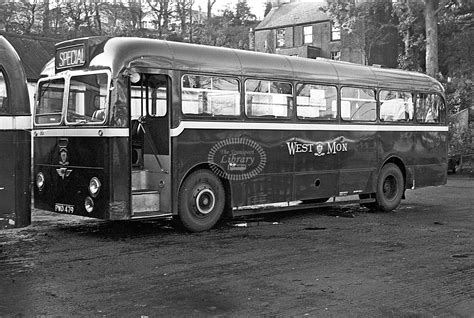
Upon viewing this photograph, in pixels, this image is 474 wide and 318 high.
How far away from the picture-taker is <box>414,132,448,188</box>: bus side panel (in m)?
14.8

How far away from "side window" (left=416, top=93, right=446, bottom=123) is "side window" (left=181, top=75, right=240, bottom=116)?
5.66 metres

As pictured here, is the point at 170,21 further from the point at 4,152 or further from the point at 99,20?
the point at 4,152

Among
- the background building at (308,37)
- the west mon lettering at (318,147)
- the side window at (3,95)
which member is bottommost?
the west mon lettering at (318,147)

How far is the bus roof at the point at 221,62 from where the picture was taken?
31.6 feet

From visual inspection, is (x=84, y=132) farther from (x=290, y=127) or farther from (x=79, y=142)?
(x=290, y=127)

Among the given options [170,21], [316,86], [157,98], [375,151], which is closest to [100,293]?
[157,98]

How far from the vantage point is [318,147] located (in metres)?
12.5

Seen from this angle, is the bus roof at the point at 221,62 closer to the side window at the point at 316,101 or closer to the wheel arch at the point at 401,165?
the side window at the point at 316,101

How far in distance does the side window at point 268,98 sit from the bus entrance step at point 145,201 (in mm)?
2372

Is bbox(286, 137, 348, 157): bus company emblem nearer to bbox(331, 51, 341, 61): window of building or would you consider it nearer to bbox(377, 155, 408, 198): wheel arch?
bbox(377, 155, 408, 198): wheel arch

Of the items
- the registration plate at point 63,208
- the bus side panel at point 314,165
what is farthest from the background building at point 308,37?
the registration plate at point 63,208

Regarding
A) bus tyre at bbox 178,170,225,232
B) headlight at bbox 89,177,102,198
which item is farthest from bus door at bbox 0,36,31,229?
bus tyre at bbox 178,170,225,232

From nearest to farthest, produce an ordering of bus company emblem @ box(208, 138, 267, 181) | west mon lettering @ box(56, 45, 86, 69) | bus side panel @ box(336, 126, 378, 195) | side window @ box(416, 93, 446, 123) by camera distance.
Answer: west mon lettering @ box(56, 45, 86, 69), bus company emblem @ box(208, 138, 267, 181), bus side panel @ box(336, 126, 378, 195), side window @ box(416, 93, 446, 123)

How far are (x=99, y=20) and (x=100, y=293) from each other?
1698 inches
